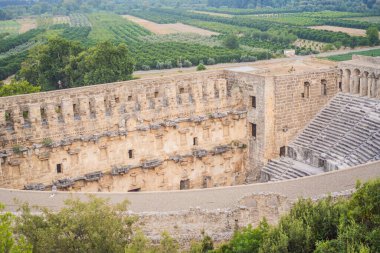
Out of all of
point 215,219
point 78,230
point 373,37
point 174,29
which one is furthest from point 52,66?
point 174,29

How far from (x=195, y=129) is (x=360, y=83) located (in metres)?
10.7

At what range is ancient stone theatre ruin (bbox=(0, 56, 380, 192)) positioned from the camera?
26938 millimetres

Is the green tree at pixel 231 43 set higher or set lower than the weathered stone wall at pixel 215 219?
lower

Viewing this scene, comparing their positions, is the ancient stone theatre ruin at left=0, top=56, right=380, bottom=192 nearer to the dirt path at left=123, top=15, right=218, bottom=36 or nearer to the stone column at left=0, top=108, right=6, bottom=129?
the stone column at left=0, top=108, right=6, bottom=129

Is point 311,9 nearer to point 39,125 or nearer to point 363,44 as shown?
point 363,44

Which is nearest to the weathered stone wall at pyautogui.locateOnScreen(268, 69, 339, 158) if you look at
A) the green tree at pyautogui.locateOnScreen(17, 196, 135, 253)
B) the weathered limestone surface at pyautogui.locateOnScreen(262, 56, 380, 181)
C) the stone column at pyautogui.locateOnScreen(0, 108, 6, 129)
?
the weathered limestone surface at pyautogui.locateOnScreen(262, 56, 380, 181)

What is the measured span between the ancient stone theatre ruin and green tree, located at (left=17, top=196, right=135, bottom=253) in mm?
10135

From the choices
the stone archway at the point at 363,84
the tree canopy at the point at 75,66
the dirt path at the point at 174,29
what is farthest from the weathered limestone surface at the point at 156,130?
the dirt path at the point at 174,29

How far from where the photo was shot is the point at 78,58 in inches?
2073

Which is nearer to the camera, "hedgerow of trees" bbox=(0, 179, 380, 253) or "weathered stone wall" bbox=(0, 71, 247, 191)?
"hedgerow of trees" bbox=(0, 179, 380, 253)

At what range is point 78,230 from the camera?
53.9ft

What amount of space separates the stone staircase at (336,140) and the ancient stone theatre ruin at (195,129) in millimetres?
66

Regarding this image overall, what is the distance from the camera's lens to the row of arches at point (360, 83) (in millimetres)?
30708

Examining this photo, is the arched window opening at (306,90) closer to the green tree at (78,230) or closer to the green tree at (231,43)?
the green tree at (78,230)
